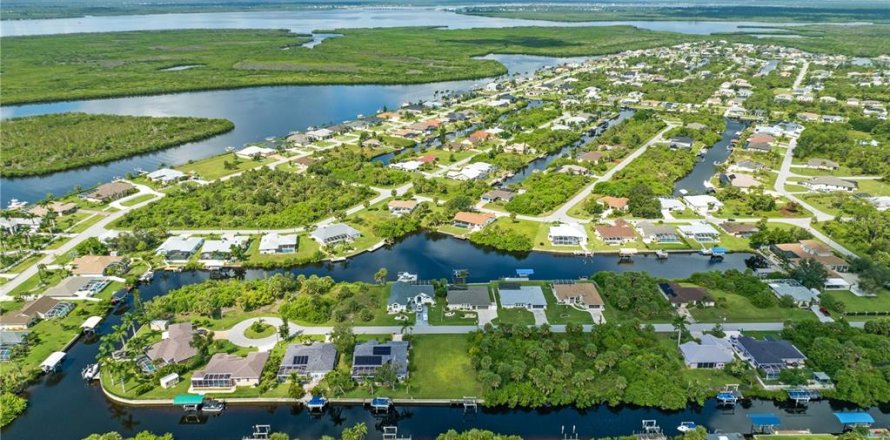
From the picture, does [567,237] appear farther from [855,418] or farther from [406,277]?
[855,418]

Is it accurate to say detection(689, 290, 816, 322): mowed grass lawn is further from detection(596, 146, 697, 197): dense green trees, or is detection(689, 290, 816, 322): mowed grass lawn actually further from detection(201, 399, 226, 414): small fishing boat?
detection(201, 399, 226, 414): small fishing boat

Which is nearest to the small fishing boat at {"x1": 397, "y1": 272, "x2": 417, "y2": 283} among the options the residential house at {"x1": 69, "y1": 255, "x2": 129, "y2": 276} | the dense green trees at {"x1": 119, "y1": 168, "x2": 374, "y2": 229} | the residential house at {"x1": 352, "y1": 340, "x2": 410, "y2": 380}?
the residential house at {"x1": 352, "y1": 340, "x2": 410, "y2": 380}

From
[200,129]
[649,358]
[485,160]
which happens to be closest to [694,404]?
[649,358]

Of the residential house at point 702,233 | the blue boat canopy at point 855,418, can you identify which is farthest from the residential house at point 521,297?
the residential house at point 702,233

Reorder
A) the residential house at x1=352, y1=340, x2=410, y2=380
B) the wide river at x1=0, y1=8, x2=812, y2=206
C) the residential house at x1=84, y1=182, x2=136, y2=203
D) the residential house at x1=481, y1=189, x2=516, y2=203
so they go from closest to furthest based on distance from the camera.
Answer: the residential house at x1=352, y1=340, x2=410, y2=380
the residential house at x1=481, y1=189, x2=516, y2=203
the residential house at x1=84, y1=182, x2=136, y2=203
the wide river at x1=0, y1=8, x2=812, y2=206

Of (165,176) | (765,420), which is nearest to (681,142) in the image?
(765,420)

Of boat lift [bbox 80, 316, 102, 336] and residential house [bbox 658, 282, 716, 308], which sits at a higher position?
residential house [bbox 658, 282, 716, 308]
